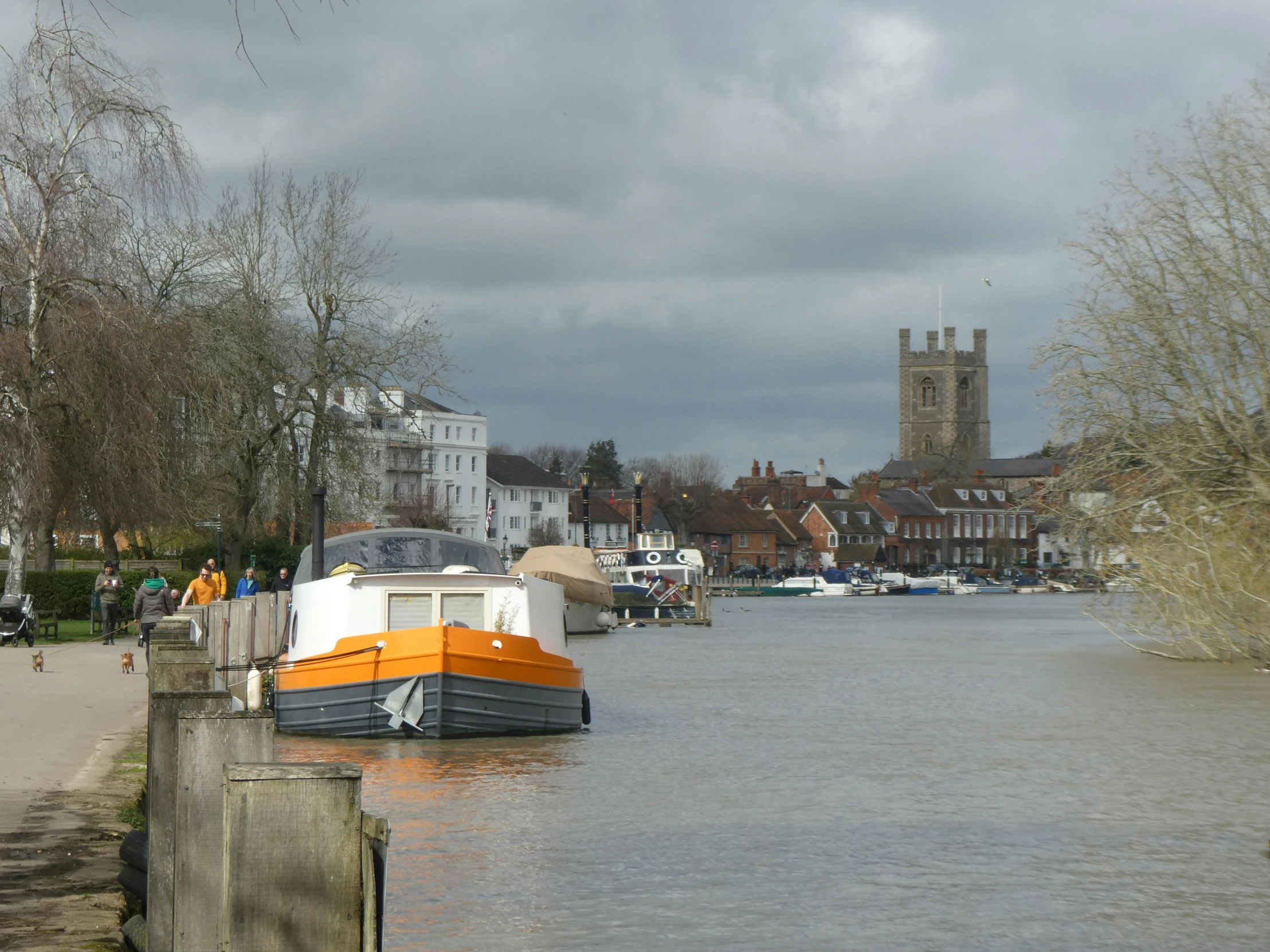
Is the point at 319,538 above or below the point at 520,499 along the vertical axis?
below

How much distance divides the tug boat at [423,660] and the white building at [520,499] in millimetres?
121585

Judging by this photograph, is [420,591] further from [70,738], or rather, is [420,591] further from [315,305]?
[315,305]

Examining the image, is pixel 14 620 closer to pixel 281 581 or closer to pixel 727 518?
pixel 281 581

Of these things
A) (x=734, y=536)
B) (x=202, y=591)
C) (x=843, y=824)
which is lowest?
(x=843, y=824)

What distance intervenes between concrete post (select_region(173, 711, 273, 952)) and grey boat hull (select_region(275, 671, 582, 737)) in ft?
43.7

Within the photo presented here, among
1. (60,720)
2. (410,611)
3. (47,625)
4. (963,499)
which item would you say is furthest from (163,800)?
(963,499)

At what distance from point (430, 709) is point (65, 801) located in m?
8.53

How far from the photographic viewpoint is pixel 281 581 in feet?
134

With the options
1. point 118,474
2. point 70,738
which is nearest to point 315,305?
point 118,474

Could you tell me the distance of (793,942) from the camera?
34.1ft

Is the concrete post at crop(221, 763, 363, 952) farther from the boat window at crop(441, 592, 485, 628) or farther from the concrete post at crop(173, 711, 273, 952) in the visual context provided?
the boat window at crop(441, 592, 485, 628)

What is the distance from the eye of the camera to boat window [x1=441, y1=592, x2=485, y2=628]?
20.6m

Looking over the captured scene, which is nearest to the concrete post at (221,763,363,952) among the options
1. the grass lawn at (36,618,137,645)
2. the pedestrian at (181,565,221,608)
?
the pedestrian at (181,565,221,608)

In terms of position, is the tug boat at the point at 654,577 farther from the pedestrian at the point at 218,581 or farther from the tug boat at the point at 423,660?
the tug boat at the point at 423,660
